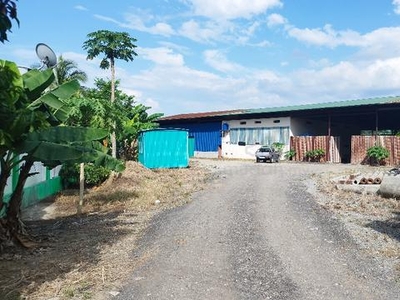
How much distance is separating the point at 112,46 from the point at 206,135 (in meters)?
20.0

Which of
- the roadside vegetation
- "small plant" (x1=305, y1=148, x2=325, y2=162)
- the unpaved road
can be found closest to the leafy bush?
the roadside vegetation

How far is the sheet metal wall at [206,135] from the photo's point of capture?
121 ft

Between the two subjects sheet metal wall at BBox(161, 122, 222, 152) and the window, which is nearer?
the window

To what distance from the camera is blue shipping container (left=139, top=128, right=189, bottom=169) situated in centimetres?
2278

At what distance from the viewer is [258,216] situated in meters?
10.9

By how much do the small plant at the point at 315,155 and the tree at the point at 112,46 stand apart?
652 inches

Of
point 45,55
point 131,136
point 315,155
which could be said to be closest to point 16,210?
point 45,55

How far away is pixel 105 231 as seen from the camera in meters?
10.1

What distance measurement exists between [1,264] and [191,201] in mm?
7102

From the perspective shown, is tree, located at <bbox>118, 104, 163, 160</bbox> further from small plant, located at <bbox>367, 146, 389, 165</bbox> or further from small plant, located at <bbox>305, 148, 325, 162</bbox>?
small plant, located at <bbox>367, 146, 389, 165</bbox>

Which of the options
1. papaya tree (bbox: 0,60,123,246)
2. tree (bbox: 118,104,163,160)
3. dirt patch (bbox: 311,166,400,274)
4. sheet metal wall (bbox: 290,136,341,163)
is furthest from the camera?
sheet metal wall (bbox: 290,136,341,163)

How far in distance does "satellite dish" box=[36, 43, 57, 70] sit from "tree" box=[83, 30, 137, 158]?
8.72 m

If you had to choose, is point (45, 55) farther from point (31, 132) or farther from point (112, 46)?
point (112, 46)

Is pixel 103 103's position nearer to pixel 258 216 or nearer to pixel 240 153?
pixel 258 216
